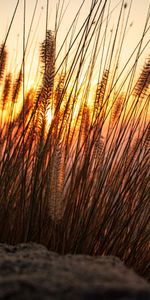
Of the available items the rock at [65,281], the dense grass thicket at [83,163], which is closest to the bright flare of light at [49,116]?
the dense grass thicket at [83,163]

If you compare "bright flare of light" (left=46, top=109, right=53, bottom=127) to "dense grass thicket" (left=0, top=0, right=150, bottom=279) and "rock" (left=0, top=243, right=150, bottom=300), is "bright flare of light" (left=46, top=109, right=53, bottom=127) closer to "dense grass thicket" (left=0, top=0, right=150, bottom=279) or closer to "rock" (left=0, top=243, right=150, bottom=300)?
"dense grass thicket" (left=0, top=0, right=150, bottom=279)

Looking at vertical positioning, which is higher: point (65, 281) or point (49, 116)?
point (49, 116)

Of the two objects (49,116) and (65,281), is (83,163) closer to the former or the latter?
(49,116)

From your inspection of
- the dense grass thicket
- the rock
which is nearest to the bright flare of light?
the dense grass thicket

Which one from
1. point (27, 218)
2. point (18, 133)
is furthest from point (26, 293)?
point (18, 133)

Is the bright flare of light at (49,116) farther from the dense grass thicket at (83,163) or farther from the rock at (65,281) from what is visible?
the rock at (65,281)

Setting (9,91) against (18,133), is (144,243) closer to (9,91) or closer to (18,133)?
(18,133)

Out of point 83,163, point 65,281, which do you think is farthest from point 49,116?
point 65,281

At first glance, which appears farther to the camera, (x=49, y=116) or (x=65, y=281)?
(x=49, y=116)
